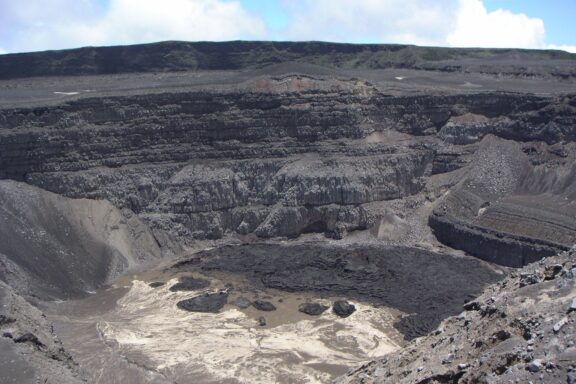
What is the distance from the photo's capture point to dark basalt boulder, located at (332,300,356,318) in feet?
106

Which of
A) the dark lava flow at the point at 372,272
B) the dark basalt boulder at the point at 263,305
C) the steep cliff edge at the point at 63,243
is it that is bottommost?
the dark basalt boulder at the point at 263,305

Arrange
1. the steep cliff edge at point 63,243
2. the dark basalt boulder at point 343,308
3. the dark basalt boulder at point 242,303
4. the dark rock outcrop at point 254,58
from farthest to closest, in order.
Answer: the dark rock outcrop at point 254,58 < the steep cliff edge at point 63,243 < the dark basalt boulder at point 242,303 < the dark basalt boulder at point 343,308

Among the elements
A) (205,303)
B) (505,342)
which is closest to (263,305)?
(205,303)

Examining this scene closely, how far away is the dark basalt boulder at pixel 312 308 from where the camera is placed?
32.5 m

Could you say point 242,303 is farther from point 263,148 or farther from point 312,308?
point 263,148

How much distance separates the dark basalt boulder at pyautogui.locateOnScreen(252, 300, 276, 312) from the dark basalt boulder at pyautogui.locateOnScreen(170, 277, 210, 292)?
440 cm

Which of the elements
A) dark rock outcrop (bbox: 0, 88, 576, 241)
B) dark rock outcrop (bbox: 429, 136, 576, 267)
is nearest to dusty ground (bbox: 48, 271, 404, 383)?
dark rock outcrop (bbox: 0, 88, 576, 241)

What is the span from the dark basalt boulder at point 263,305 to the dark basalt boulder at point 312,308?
1.56 metres

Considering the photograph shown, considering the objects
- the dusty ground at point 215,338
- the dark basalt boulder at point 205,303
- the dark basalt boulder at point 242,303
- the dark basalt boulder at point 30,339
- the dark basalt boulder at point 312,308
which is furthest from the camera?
the dark basalt boulder at point 242,303

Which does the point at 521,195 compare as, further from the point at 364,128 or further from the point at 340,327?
the point at 340,327

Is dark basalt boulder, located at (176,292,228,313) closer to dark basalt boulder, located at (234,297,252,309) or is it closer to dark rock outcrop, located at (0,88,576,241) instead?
dark basalt boulder, located at (234,297,252,309)

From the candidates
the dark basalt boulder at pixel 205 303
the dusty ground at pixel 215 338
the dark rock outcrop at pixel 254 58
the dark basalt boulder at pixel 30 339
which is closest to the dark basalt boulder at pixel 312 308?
the dusty ground at pixel 215 338

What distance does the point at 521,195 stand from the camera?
44.8 metres

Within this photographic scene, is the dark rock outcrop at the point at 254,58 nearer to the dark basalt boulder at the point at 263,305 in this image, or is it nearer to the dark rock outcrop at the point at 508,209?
the dark rock outcrop at the point at 508,209
